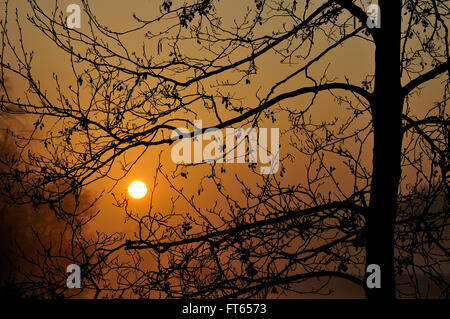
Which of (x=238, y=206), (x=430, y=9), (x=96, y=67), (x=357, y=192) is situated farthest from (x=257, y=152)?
(x=430, y=9)

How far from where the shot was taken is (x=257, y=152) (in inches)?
274

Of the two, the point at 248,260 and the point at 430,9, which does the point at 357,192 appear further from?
the point at 430,9

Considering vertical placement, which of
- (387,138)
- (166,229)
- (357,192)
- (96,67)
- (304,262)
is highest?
(96,67)

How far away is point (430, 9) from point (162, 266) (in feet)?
17.5

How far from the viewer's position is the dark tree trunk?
5.99 metres

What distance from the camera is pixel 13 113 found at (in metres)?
Result: 6.47

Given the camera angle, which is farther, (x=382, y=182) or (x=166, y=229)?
(x=166, y=229)

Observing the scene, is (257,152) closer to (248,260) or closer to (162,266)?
(248,260)

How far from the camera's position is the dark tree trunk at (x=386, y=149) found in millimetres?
5988

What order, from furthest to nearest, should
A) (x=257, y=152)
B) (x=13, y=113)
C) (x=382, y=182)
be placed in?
(x=257, y=152) < (x=13, y=113) < (x=382, y=182)

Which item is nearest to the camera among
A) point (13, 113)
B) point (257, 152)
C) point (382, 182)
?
point (382, 182)

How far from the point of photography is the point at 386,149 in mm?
6094

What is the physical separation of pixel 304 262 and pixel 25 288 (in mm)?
3624

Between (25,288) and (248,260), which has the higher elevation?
(248,260)
